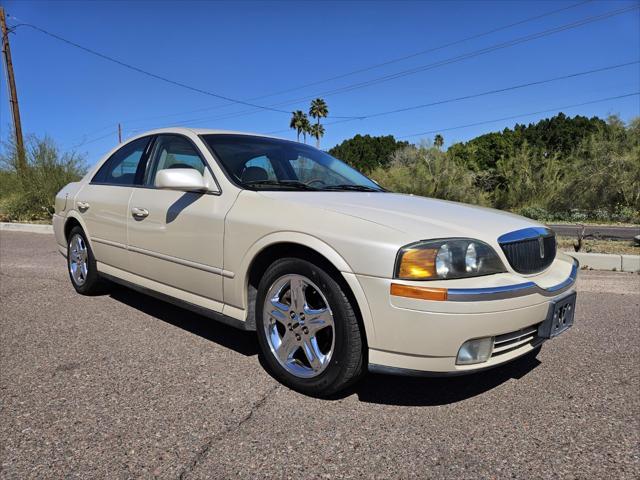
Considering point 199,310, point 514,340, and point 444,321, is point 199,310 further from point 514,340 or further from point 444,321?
point 514,340

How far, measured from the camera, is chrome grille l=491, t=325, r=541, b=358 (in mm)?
2242

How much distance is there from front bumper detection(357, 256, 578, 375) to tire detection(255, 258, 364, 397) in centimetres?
14

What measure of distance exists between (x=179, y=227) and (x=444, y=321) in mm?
1854

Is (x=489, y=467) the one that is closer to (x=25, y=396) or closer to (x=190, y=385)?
(x=190, y=385)

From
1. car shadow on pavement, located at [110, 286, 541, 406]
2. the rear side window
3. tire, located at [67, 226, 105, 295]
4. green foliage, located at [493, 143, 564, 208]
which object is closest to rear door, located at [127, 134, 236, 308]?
the rear side window

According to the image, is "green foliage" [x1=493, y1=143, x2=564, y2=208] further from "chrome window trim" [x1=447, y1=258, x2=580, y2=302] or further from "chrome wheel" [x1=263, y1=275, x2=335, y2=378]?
"chrome wheel" [x1=263, y1=275, x2=335, y2=378]

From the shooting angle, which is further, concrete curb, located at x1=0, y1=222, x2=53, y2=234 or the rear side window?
concrete curb, located at x1=0, y1=222, x2=53, y2=234

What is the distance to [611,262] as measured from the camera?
652 centimetres

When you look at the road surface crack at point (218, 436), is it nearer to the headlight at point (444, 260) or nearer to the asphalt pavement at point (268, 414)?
the asphalt pavement at point (268, 414)

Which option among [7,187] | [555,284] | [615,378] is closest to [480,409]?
[555,284]

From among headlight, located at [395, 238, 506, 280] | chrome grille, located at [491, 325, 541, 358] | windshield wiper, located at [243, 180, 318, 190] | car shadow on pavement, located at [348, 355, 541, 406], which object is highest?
windshield wiper, located at [243, 180, 318, 190]

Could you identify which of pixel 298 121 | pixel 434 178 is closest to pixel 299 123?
pixel 298 121

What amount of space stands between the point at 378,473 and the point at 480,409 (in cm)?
82

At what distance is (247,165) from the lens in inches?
125
